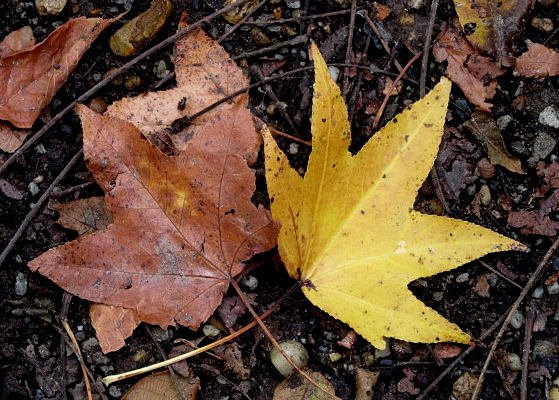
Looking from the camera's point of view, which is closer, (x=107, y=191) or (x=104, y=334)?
(x=107, y=191)

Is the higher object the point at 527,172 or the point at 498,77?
the point at 498,77

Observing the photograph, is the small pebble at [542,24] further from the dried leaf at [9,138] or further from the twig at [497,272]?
the dried leaf at [9,138]

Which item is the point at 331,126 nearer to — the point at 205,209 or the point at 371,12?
the point at 205,209

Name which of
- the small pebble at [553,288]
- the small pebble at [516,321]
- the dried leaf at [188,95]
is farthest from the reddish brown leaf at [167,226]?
the small pebble at [553,288]

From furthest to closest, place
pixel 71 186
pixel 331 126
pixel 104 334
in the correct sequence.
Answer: pixel 71 186
pixel 104 334
pixel 331 126

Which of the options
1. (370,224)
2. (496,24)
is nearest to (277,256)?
(370,224)

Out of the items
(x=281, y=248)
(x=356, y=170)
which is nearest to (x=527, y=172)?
(x=356, y=170)
